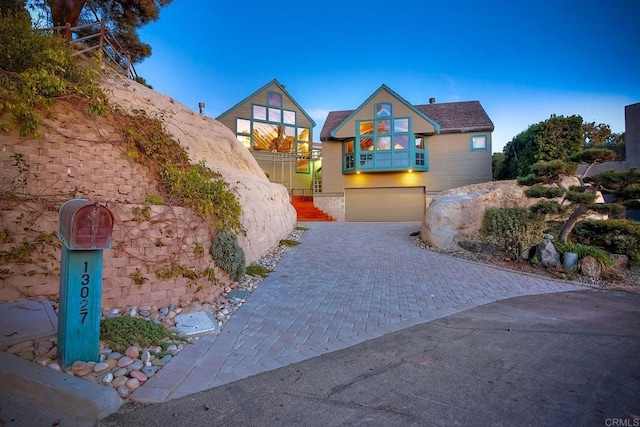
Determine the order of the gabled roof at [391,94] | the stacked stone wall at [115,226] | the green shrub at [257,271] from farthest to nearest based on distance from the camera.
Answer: the gabled roof at [391,94]
the green shrub at [257,271]
the stacked stone wall at [115,226]

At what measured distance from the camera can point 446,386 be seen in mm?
2479

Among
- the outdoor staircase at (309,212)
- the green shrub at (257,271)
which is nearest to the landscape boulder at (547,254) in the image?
the green shrub at (257,271)

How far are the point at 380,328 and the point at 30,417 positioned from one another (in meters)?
3.38

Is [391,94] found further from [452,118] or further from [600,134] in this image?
[600,134]

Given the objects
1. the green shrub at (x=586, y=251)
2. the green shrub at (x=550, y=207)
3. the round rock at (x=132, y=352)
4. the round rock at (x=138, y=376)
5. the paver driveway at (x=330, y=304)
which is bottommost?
the paver driveway at (x=330, y=304)

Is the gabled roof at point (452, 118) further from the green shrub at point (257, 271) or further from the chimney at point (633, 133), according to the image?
the green shrub at point (257, 271)

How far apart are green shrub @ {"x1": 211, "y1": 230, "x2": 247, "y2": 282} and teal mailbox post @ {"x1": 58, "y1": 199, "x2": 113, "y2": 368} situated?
258 centimetres

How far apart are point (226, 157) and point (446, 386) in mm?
8988

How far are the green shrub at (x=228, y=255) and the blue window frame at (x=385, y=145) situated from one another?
47.1ft

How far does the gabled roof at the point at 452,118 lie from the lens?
18.2 meters

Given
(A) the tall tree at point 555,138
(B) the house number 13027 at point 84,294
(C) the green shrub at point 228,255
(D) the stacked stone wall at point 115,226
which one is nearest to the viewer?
(B) the house number 13027 at point 84,294

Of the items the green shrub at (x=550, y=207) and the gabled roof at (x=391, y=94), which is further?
the gabled roof at (x=391, y=94)

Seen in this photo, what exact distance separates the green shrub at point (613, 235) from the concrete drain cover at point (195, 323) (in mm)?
9761

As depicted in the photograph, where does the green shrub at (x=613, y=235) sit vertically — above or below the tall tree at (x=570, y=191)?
below
